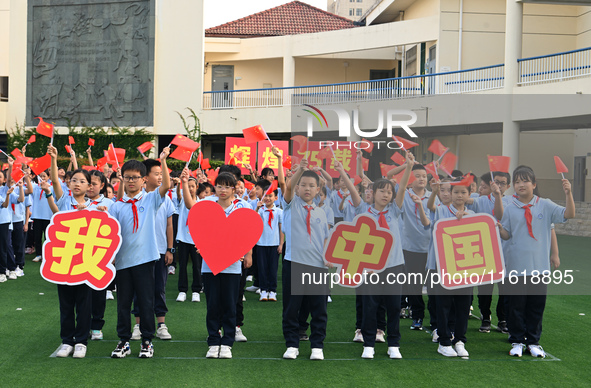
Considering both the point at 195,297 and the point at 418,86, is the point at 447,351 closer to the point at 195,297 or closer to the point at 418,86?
the point at 195,297

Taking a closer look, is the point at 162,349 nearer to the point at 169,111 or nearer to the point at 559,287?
the point at 559,287

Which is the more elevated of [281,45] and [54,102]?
[281,45]

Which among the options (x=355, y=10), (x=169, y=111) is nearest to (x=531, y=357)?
(x=169, y=111)

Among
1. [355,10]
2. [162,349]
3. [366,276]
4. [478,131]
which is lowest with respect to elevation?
[162,349]

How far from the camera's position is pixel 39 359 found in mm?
4902

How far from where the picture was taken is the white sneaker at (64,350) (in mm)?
4961

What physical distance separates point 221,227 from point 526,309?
107 inches

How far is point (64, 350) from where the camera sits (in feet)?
16.4

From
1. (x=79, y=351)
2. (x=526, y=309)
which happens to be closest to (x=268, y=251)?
(x=79, y=351)

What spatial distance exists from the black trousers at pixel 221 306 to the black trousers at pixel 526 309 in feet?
7.83

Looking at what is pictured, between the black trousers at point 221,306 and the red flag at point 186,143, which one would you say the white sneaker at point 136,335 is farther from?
the red flag at point 186,143

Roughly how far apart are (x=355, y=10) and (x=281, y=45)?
186 feet

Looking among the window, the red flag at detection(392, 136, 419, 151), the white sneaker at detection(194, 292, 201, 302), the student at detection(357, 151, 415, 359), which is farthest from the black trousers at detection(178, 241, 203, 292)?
the window

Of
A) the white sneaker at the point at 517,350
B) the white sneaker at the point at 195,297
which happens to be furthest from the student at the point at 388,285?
the white sneaker at the point at 195,297
